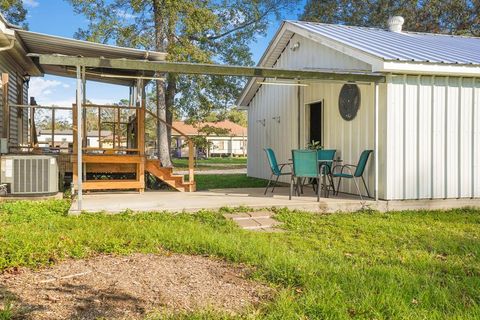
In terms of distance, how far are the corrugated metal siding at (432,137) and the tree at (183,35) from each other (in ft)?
27.1

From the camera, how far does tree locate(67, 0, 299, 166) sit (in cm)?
1395

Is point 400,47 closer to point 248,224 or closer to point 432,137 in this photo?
point 432,137

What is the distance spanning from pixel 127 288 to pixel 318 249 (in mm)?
2181

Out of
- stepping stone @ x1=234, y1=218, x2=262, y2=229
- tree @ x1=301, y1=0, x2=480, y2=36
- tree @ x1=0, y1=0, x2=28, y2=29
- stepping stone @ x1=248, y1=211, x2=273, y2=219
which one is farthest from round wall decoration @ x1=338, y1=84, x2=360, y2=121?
tree @ x1=0, y1=0, x2=28, y2=29

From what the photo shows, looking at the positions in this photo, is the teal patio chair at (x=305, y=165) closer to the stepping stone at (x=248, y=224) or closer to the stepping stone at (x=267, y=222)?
the stepping stone at (x=267, y=222)

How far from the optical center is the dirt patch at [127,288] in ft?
9.18

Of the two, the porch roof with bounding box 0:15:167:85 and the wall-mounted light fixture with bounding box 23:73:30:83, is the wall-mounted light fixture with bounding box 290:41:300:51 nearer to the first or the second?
the porch roof with bounding box 0:15:167:85

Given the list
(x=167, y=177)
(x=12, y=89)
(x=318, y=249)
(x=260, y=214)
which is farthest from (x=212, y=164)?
(x=318, y=249)

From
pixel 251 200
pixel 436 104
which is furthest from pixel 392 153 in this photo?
pixel 251 200

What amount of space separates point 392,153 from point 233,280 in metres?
4.52

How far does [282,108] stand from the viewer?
10.7 m

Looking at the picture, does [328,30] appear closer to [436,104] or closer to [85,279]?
[436,104]

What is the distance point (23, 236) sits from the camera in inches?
175

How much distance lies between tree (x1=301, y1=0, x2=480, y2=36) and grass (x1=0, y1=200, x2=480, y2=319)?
Answer: 53.7 ft
